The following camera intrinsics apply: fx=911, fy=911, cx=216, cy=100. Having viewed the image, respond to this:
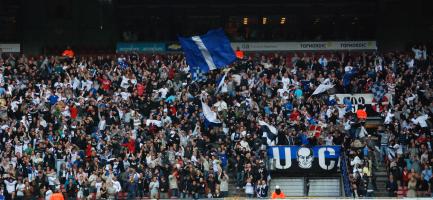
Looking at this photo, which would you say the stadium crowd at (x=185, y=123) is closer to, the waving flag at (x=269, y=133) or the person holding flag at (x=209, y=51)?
the waving flag at (x=269, y=133)

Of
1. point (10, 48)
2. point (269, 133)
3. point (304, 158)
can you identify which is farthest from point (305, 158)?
point (10, 48)

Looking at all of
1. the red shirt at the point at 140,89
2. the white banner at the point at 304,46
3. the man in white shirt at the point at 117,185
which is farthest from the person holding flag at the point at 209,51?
the white banner at the point at 304,46

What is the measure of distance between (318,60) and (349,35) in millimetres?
7122

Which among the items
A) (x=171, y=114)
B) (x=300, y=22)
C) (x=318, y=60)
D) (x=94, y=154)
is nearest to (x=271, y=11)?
(x=300, y=22)

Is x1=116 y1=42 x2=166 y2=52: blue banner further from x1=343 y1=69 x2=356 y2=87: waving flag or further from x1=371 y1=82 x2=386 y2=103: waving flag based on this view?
x1=371 y1=82 x2=386 y2=103: waving flag

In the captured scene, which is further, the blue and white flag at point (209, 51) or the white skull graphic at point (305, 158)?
the white skull graphic at point (305, 158)

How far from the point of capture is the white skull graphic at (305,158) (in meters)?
36.8

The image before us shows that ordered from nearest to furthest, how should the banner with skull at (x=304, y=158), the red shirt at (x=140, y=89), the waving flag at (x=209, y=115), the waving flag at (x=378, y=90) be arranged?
the banner with skull at (x=304, y=158) → the waving flag at (x=209, y=115) → the red shirt at (x=140, y=89) → the waving flag at (x=378, y=90)

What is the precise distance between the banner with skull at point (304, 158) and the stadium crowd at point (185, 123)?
0.40 metres

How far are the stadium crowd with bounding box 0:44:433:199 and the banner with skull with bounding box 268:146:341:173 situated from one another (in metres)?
0.40

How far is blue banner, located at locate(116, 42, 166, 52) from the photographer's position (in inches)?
1999

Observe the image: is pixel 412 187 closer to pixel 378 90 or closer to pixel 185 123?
pixel 378 90

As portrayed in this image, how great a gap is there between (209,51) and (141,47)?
15.2 meters

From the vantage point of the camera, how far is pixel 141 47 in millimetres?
51000
